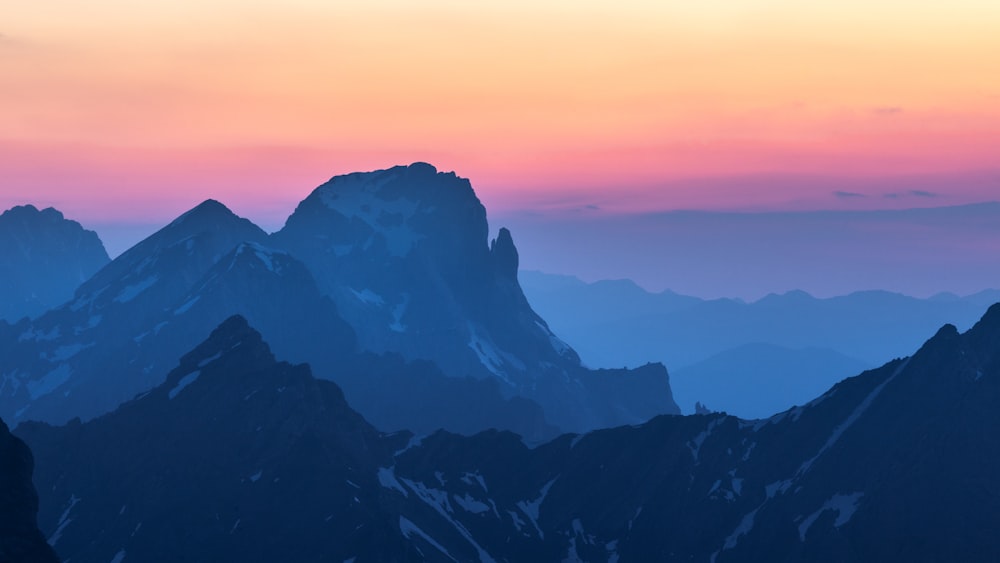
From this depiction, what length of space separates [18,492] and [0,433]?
820 centimetres

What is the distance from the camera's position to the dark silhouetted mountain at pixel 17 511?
614 feet

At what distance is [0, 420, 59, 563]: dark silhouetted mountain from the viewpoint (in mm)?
187000

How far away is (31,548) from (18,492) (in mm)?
8741

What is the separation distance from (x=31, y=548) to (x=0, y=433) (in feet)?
54.8

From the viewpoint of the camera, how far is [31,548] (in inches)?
7441

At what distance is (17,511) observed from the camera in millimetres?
192500

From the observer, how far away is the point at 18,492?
194375mm

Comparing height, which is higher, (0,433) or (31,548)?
(0,433)

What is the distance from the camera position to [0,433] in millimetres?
→ 197000
